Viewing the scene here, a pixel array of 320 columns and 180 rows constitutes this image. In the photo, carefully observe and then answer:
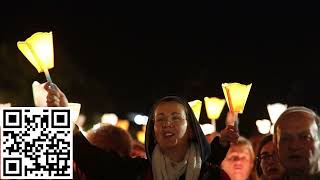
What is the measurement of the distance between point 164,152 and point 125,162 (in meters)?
0.33

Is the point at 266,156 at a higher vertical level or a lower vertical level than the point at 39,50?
lower

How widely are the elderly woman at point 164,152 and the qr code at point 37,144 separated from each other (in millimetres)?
107

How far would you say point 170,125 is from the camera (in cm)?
481

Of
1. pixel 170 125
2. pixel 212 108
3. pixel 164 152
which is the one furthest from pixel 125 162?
pixel 212 108

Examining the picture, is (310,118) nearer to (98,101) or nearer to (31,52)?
(31,52)

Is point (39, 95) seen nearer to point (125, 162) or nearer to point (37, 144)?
point (37, 144)

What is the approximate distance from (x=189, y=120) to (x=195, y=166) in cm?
36

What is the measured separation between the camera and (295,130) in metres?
4.28

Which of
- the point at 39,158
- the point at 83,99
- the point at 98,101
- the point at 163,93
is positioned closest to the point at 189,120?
the point at 39,158

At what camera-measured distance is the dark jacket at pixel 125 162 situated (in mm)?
4848

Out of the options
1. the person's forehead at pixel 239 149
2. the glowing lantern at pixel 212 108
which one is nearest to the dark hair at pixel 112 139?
the person's forehead at pixel 239 149

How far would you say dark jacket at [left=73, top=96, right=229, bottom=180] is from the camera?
4.85 meters

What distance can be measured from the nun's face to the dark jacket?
79 millimetres

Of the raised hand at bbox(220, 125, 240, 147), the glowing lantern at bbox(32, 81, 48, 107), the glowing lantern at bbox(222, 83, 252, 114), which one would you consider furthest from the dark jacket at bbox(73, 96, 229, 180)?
the glowing lantern at bbox(222, 83, 252, 114)
